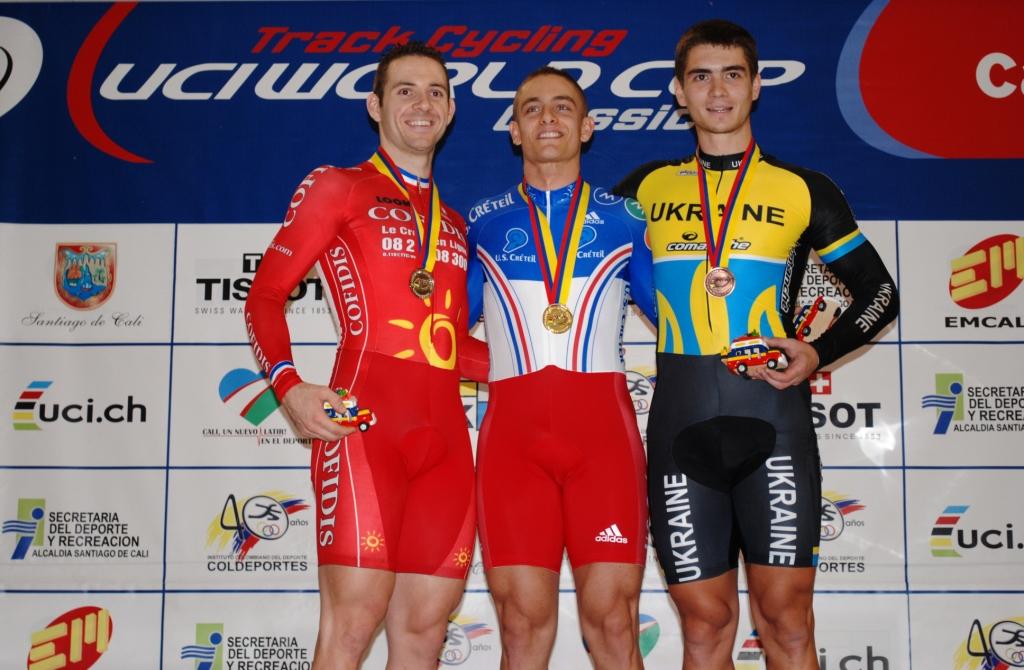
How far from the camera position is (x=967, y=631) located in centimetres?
378

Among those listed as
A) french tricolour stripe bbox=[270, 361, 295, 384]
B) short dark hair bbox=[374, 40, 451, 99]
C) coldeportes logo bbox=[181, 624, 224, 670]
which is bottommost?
coldeportes logo bbox=[181, 624, 224, 670]

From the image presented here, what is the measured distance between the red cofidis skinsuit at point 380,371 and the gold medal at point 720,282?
76cm

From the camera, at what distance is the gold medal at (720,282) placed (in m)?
2.70

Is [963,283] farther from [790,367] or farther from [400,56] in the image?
[400,56]

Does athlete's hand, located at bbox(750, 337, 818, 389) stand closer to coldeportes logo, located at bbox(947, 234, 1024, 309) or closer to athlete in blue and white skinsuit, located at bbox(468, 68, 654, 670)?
athlete in blue and white skinsuit, located at bbox(468, 68, 654, 670)

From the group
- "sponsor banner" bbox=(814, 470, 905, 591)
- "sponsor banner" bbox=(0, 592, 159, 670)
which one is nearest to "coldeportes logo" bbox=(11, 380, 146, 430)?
"sponsor banner" bbox=(0, 592, 159, 670)

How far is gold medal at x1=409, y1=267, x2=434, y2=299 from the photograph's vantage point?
269 cm

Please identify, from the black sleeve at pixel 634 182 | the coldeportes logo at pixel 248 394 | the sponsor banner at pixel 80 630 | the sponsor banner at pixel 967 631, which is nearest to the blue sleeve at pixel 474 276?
the black sleeve at pixel 634 182

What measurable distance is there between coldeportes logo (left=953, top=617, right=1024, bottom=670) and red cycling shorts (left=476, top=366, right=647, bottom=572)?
1.99 meters

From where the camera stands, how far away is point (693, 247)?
108 inches

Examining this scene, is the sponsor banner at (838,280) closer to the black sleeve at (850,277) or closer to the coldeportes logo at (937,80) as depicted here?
the coldeportes logo at (937,80)

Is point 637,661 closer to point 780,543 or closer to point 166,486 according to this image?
point 780,543

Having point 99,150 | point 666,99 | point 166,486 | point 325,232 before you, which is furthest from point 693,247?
point 99,150

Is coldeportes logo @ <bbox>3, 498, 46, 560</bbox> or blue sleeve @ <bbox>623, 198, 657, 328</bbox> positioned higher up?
blue sleeve @ <bbox>623, 198, 657, 328</bbox>
